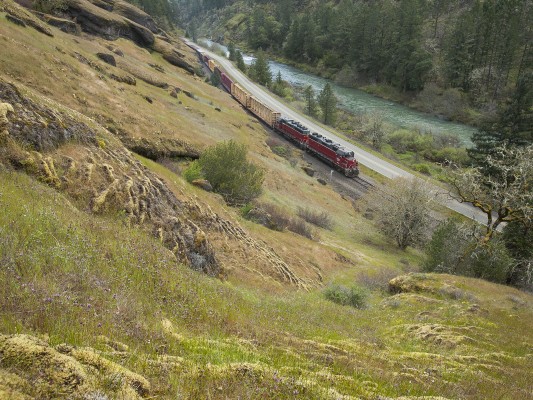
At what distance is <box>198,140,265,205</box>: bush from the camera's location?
23719 mm

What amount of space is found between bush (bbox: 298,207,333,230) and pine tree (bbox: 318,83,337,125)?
36.0 metres

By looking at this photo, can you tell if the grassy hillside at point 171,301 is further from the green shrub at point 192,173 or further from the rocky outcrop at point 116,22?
the rocky outcrop at point 116,22

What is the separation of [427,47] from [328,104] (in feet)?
152

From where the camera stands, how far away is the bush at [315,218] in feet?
96.5

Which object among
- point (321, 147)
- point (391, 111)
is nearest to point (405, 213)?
point (321, 147)

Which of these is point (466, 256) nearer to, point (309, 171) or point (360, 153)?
point (309, 171)

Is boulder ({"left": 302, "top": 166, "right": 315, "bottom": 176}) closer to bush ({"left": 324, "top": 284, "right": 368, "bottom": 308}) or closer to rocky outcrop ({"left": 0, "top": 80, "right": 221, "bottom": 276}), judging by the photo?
bush ({"left": 324, "top": 284, "right": 368, "bottom": 308})

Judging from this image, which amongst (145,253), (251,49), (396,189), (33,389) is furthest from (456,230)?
(251,49)

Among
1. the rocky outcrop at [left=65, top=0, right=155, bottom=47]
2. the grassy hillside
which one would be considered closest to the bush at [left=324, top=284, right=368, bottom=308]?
the grassy hillside

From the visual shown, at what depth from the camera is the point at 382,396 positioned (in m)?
4.85

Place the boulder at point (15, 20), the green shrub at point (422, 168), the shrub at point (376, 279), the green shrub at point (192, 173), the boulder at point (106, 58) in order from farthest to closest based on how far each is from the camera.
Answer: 1. the green shrub at point (422, 168)
2. the boulder at point (106, 58)
3. the boulder at point (15, 20)
4. the green shrub at point (192, 173)
5. the shrub at point (376, 279)

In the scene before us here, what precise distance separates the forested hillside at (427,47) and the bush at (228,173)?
193 feet

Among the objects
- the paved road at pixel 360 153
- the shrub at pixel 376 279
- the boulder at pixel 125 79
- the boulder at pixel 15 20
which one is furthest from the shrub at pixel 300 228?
the boulder at pixel 15 20

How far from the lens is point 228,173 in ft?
78.1
